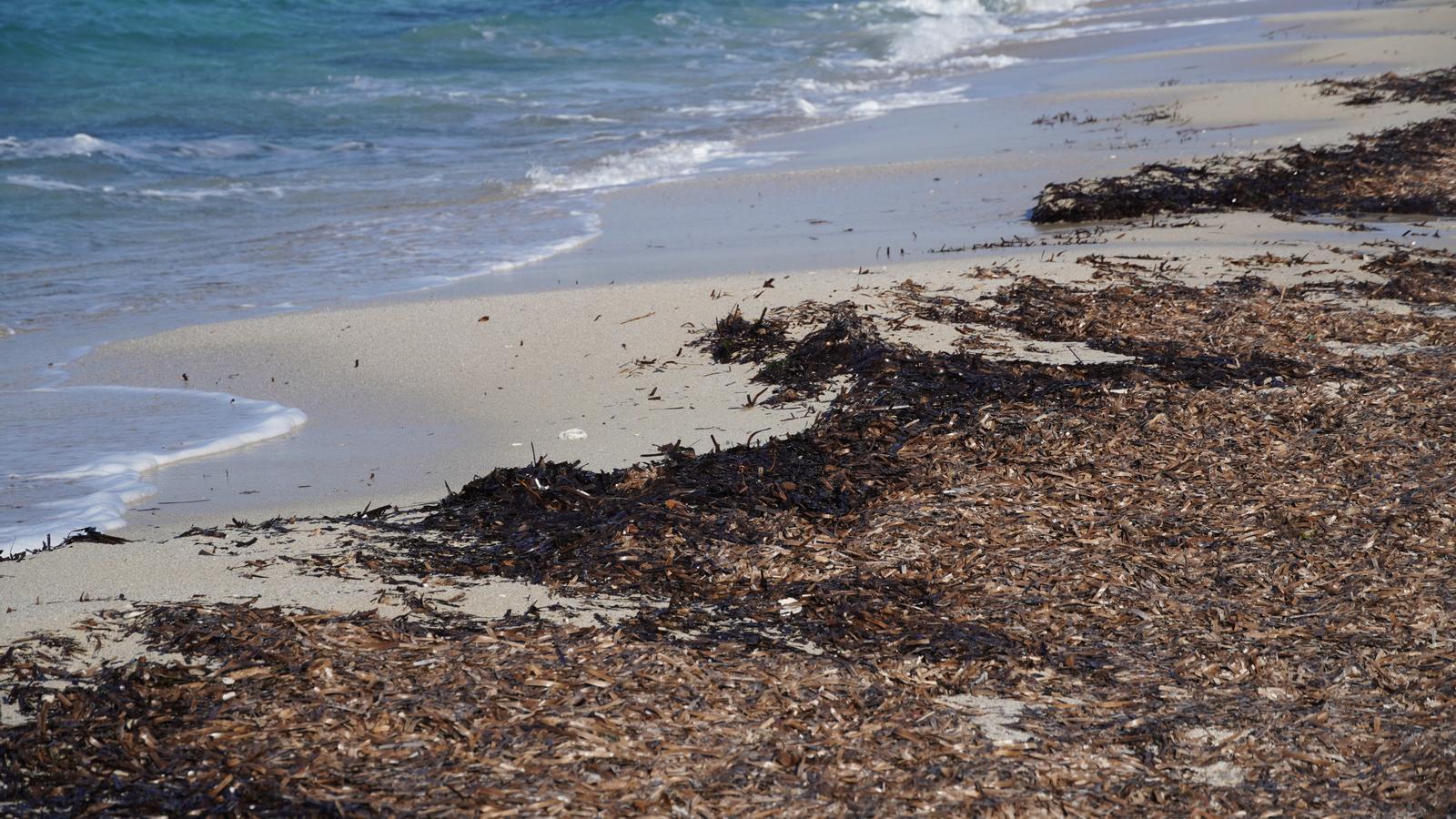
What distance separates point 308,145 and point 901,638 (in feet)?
42.5

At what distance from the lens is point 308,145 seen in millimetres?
14156

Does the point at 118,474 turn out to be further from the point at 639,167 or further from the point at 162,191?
the point at 162,191

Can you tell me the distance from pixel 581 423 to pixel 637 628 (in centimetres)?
195

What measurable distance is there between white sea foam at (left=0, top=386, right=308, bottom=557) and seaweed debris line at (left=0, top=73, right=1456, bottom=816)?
1089 mm

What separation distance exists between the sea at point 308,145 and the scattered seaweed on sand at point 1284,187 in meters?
3.57

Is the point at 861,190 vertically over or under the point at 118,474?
over

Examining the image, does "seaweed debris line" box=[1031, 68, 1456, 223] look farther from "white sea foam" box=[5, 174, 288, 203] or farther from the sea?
"white sea foam" box=[5, 174, 288, 203]

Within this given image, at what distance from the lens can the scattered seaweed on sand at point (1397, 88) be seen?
11.2 metres

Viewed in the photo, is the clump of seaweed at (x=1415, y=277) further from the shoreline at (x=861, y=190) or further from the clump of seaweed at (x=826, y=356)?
the clump of seaweed at (x=826, y=356)

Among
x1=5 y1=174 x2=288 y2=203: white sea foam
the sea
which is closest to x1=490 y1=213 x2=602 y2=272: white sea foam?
the sea

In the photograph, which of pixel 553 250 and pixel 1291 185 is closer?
pixel 1291 185

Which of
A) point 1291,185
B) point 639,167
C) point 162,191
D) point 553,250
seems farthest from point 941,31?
point 553,250

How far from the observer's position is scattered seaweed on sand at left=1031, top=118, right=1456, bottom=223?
7.71 m

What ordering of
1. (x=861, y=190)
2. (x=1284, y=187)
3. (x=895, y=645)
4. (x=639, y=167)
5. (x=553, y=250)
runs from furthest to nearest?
(x=639, y=167) < (x=861, y=190) < (x=553, y=250) < (x=1284, y=187) < (x=895, y=645)
